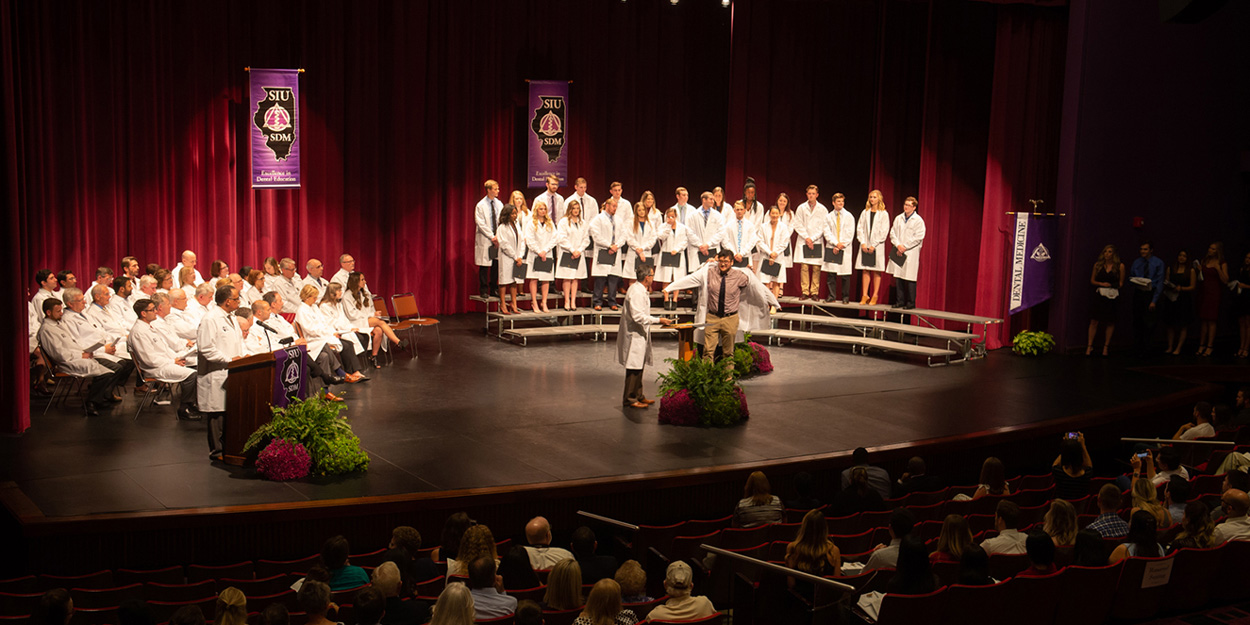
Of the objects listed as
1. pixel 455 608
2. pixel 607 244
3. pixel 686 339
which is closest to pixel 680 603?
pixel 455 608

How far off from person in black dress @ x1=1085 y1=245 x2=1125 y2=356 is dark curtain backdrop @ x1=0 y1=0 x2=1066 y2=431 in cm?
108

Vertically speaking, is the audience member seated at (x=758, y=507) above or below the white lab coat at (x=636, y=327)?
below

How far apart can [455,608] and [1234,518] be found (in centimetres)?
473

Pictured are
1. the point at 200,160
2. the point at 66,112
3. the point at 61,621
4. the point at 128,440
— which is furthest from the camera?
the point at 200,160

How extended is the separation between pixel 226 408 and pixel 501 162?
7567mm

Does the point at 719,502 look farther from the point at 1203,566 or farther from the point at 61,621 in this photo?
the point at 61,621

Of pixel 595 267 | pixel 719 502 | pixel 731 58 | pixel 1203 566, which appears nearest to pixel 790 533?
pixel 719 502

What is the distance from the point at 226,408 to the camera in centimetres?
775

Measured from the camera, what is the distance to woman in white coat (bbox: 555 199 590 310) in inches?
531

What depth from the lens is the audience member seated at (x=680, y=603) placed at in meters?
4.81

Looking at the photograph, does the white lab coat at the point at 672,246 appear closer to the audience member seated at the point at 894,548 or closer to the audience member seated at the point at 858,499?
the audience member seated at the point at 858,499

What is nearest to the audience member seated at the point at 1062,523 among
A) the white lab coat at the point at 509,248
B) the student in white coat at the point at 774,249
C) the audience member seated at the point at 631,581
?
the audience member seated at the point at 631,581

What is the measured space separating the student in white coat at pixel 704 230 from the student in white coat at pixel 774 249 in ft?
1.90

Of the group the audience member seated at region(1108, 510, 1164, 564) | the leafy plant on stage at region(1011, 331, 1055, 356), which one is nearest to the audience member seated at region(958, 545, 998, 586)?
the audience member seated at region(1108, 510, 1164, 564)
